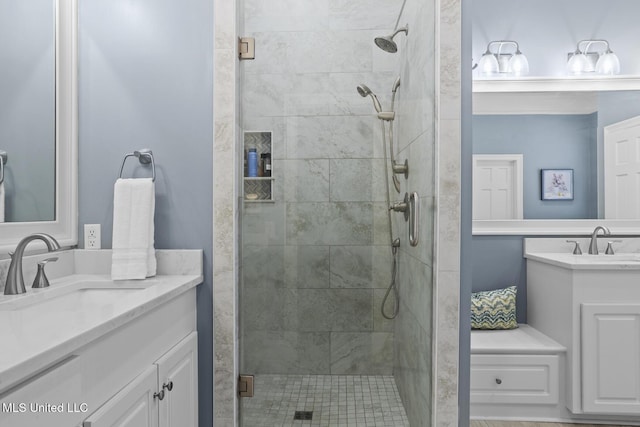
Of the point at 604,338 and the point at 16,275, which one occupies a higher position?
the point at 16,275

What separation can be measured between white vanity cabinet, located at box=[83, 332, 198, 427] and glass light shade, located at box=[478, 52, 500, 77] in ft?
7.80

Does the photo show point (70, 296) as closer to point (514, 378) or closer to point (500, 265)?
point (514, 378)

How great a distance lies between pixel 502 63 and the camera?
2.87 meters

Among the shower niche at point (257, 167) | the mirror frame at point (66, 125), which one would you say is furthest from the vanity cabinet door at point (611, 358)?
the mirror frame at point (66, 125)

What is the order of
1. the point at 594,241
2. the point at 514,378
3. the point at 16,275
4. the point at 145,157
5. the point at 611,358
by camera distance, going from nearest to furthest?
the point at 16,275
the point at 145,157
the point at 611,358
the point at 514,378
the point at 594,241

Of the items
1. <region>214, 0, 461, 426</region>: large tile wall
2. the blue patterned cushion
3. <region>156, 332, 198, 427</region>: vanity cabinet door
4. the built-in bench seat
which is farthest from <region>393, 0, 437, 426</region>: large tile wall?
the blue patterned cushion

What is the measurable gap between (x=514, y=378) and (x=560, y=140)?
1.55 m

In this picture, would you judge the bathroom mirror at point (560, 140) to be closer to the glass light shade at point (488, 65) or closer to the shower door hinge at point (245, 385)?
the glass light shade at point (488, 65)

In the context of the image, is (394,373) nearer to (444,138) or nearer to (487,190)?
(444,138)

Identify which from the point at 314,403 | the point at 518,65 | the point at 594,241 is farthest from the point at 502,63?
the point at 314,403

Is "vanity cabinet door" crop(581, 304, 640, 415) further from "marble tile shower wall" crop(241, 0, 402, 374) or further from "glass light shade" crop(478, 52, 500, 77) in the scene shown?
"glass light shade" crop(478, 52, 500, 77)

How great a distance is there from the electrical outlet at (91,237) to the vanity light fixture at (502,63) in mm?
2443

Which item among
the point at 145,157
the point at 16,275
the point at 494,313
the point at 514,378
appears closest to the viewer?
the point at 16,275

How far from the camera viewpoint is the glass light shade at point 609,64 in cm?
286
